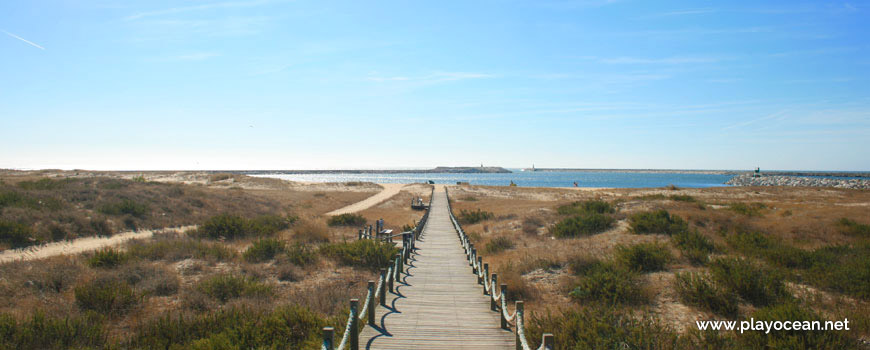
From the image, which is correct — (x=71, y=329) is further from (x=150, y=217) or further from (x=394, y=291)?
(x=150, y=217)

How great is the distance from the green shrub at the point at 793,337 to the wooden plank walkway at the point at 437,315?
12.3ft

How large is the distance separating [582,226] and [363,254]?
10226 millimetres

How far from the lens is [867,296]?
8.26 m

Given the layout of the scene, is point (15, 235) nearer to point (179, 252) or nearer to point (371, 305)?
point (179, 252)

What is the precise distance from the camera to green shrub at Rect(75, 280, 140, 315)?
8297 mm

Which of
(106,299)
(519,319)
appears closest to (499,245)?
(519,319)

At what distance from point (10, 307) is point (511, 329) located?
10342mm

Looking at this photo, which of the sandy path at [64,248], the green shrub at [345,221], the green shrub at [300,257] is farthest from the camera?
the green shrub at [345,221]

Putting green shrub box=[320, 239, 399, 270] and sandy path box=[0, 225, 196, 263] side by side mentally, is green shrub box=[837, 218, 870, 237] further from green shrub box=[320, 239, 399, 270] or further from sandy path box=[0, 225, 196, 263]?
sandy path box=[0, 225, 196, 263]

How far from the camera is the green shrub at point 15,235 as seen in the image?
52.3ft

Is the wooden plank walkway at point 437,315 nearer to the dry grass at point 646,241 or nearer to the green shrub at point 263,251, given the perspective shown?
the dry grass at point 646,241

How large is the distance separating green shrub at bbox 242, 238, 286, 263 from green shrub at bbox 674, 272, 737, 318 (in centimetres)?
1222

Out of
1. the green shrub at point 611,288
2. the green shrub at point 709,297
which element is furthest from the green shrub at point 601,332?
the green shrub at point 709,297

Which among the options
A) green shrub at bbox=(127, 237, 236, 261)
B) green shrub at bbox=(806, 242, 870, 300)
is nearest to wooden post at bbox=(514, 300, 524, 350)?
green shrub at bbox=(806, 242, 870, 300)
